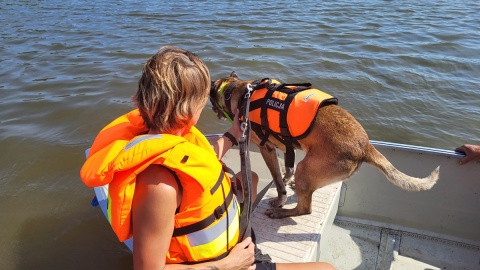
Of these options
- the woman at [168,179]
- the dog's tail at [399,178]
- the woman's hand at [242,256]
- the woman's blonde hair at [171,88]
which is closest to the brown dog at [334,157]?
the dog's tail at [399,178]

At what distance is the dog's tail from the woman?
5.20ft

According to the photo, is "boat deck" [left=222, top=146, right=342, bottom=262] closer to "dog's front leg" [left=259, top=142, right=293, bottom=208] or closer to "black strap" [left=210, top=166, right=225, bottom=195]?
"dog's front leg" [left=259, top=142, right=293, bottom=208]

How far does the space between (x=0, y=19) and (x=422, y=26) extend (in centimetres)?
1306

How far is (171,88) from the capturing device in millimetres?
1865

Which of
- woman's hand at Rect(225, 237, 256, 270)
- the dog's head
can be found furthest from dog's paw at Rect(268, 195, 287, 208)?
woman's hand at Rect(225, 237, 256, 270)

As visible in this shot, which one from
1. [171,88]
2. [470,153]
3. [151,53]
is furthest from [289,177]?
[151,53]

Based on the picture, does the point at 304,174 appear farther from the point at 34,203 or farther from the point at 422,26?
the point at 422,26

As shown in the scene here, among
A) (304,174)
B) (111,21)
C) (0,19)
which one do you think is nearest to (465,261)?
(304,174)

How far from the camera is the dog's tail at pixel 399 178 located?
3137 millimetres

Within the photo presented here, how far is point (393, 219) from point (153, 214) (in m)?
3.29

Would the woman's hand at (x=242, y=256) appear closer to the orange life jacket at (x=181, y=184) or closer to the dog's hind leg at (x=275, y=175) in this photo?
the orange life jacket at (x=181, y=184)

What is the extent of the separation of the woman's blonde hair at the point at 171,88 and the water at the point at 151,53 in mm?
2618

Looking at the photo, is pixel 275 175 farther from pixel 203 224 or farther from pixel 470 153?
pixel 203 224

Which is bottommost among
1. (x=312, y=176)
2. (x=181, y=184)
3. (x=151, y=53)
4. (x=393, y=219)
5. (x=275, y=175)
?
(x=393, y=219)
